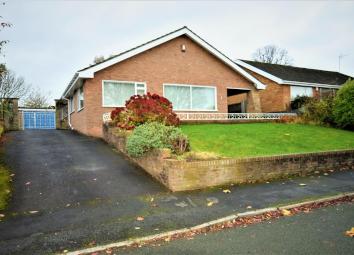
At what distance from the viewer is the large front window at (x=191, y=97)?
19.9 m

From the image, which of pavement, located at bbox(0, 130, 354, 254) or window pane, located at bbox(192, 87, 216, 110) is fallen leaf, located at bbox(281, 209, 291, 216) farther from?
window pane, located at bbox(192, 87, 216, 110)

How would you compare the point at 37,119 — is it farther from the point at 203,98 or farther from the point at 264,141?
the point at 264,141

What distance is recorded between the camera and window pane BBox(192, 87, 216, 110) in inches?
812

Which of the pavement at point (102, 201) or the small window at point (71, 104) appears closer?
the pavement at point (102, 201)

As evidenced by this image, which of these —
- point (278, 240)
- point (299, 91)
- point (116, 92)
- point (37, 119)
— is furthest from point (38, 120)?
point (278, 240)

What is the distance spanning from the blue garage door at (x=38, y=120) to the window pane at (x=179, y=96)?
660 inches

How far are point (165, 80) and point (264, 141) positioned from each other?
8327mm

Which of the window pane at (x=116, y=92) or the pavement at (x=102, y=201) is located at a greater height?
the window pane at (x=116, y=92)

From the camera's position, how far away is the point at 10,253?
5.22 m

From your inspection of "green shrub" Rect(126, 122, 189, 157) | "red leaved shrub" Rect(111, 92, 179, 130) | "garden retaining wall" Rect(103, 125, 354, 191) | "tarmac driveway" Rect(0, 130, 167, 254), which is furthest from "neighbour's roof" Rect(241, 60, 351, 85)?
"tarmac driveway" Rect(0, 130, 167, 254)

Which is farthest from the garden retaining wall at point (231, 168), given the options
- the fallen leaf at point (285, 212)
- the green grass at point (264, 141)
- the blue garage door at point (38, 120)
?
the blue garage door at point (38, 120)

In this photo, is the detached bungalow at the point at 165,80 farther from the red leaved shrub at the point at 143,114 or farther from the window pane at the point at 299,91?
the window pane at the point at 299,91

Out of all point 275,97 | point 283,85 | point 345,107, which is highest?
point 283,85

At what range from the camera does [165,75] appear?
1970 cm
